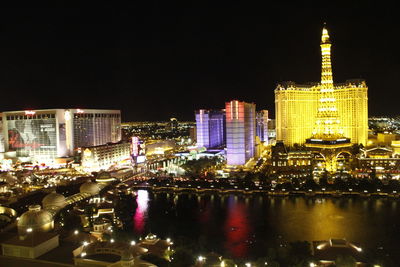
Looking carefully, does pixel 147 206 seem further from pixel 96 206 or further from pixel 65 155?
pixel 65 155

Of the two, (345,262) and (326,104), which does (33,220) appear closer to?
(345,262)

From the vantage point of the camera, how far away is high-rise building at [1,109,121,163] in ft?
105

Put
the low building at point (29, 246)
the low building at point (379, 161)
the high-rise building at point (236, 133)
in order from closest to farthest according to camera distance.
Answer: the low building at point (29, 246) → the low building at point (379, 161) → the high-rise building at point (236, 133)

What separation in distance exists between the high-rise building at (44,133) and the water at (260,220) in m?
13.5

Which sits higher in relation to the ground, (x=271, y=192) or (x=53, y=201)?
(x=53, y=201)

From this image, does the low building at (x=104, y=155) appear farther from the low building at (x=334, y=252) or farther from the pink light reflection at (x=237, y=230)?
the low building at (x=334, y=252)

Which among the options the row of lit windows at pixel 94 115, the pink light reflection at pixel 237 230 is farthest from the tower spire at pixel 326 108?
the row of lit windows at pixel 94 115

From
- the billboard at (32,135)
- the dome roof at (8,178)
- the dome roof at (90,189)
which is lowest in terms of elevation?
the dome roof at (90,189)

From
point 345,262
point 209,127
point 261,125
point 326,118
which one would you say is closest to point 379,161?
point 326,118

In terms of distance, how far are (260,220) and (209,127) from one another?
2508 centimetres

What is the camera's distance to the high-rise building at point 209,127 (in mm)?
41131

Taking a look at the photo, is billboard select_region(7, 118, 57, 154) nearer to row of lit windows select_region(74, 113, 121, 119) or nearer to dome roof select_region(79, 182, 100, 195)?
row of lit windows select_region(74, 113, 121, 119)

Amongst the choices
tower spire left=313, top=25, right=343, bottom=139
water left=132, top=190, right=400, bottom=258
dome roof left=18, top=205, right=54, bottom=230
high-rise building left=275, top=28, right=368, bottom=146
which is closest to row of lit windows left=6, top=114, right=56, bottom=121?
water left=132, top=190, right=400, bottom=258

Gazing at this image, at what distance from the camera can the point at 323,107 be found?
32.3 meters
